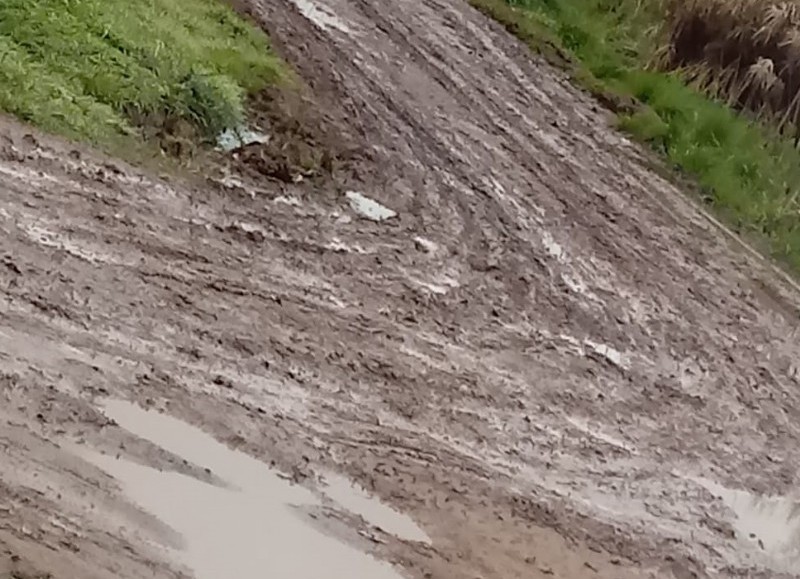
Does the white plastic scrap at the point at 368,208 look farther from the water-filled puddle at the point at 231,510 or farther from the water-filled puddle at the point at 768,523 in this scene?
the water-filled puddle at the point at 768,523

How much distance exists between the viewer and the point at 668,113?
8016 millimetres

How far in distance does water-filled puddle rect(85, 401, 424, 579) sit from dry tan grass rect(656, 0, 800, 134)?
4.80 m

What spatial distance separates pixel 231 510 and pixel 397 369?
1.23 m

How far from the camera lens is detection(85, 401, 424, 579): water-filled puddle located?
4.46 metres

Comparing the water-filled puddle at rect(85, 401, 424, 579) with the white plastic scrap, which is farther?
the white plastic scrap

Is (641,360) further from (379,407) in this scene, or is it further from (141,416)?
(141,416)

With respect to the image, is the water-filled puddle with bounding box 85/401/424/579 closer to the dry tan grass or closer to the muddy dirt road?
the muddy dirt road

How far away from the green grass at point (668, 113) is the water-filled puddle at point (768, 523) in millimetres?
2094

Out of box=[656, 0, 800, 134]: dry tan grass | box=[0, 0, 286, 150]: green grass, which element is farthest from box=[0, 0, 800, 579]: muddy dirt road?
box=[656, 0, 800, 134]: dry tan grass

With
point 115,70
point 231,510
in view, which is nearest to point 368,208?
point 115,70

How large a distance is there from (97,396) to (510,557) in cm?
186

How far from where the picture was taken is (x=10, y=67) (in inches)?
247

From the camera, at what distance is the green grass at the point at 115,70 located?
6.26 m

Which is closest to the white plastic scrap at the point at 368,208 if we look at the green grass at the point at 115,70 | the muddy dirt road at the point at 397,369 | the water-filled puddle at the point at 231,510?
the muddy dirt road at the point at 397,369
